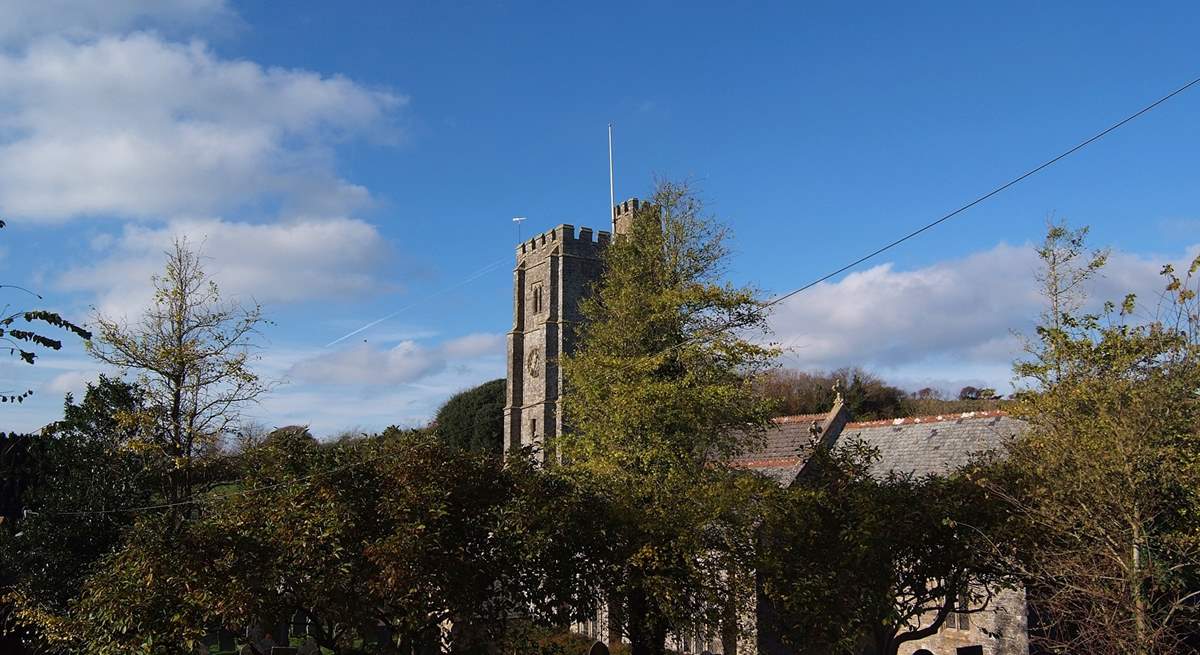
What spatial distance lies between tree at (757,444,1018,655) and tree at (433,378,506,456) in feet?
179

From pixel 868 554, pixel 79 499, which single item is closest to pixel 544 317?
pixel 79 499

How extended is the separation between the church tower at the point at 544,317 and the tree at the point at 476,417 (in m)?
6.55

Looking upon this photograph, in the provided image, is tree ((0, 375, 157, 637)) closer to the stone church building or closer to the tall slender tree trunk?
the stone church building

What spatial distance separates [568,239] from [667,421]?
47.7m

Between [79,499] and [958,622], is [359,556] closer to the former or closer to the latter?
[79,499]

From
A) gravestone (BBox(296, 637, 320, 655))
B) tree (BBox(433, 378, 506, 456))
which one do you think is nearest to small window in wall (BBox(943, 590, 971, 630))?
gravestone (BBox(296, 637, 320, 655))

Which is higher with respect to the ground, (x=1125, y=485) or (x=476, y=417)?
(x=476, y=417)

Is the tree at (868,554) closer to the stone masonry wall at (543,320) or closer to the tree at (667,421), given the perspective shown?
the tree at (667,421)

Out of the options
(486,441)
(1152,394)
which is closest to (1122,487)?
(1152,394)

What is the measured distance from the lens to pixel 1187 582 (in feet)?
46.8

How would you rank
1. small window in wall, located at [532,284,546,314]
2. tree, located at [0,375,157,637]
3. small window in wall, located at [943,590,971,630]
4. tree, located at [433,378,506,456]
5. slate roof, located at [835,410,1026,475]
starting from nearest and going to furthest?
tree, located at [0,375,157,637] → small window in wall, located at [943,590,971,630] → slate roof, located at [835,410,1026,475] → small window in wall, located at [532,284,546,314] → tree, located at [433,378,506,456]

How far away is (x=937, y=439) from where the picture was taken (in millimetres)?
26422

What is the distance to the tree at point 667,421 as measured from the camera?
1462 cm

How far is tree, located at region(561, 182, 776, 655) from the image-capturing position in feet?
48.0
